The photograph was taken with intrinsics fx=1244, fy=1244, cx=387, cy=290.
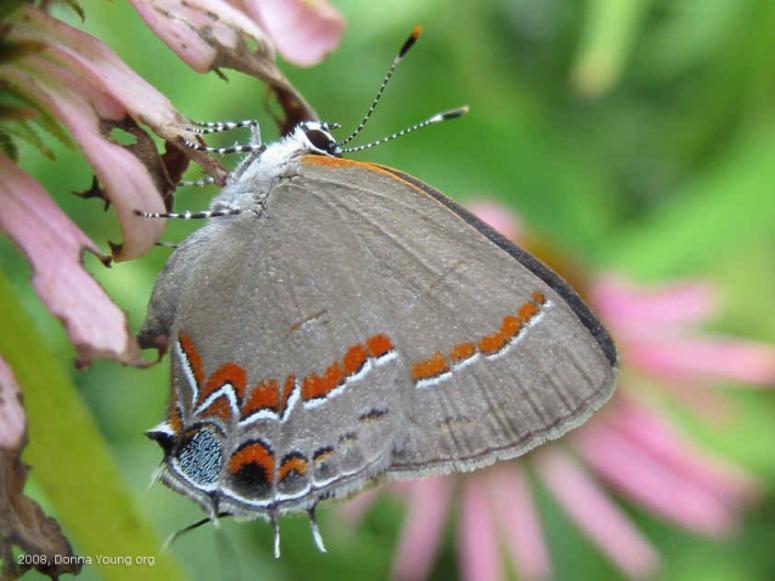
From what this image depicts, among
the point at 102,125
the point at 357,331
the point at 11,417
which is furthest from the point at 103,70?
the point at 357,331

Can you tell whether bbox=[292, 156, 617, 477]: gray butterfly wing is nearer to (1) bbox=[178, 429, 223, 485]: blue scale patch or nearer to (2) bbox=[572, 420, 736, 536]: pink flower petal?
(1) bbox=[178, 429, 223, 485]: blue scale patch

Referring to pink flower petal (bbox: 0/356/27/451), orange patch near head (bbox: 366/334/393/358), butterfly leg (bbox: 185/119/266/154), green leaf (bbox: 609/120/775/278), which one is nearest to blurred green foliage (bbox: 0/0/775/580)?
green leaf (bbox: 609/120/775/278)

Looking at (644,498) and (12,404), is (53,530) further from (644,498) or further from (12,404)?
(644,498)

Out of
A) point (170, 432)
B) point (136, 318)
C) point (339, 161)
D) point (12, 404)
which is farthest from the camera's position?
point (136, 318)

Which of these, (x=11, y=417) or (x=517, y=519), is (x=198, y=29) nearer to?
(x=11, y=417)

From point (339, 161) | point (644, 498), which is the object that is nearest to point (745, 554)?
point (644, 498)

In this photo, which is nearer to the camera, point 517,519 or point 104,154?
point 104,154
